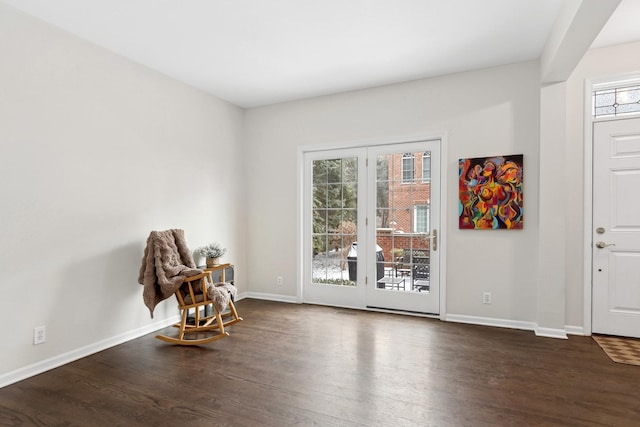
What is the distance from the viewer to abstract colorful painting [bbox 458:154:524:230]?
3.48 meters

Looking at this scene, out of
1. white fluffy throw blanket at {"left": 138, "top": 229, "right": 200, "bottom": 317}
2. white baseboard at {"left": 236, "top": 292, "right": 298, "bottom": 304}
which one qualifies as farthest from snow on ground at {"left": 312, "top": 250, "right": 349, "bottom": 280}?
white fluffy throw blanket at {"left": 138, "top": 229, "right": 200, "bottom": 317}

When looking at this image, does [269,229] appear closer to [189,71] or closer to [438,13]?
[189,71]

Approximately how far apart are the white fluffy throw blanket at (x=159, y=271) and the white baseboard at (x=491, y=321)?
2720 mm

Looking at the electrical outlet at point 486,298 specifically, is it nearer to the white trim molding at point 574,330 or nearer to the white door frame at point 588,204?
the white trim molding at point 574,330

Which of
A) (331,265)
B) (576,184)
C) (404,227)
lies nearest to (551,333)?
(576,184)

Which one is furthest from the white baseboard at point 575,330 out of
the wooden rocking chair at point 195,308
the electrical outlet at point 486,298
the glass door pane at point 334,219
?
the wooden rocking chair at point 195,308

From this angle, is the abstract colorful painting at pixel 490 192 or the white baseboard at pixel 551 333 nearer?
the white baseboard at pixel 551 333

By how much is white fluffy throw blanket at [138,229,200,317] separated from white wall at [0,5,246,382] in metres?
0.37

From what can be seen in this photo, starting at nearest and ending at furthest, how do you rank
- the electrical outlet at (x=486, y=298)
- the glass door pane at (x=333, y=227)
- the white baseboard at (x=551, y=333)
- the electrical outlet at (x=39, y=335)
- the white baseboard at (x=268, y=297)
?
the electrical outlet at (x=39, y=335) < the white baseboard at (x=551, y=333) < the electrical outlet at (x=486, y=298) < the glass door pane at (x=333, y=227) < the white baseboard at (x=268, y=297)

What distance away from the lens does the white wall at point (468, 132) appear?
11.4ft

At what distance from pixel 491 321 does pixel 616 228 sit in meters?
1.46

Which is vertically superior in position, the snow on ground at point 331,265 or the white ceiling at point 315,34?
the white ceiling at point 315,34

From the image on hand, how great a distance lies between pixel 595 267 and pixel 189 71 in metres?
4.54

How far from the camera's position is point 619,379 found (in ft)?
8.02
